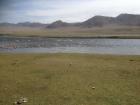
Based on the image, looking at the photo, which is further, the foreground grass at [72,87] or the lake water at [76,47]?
the lake water at [76,47]

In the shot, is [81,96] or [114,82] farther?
[114,82]

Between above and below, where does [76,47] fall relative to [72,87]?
below

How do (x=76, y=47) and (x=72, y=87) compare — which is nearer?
(x=72, y=87)

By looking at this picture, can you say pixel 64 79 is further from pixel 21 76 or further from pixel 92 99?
pixel 92 99

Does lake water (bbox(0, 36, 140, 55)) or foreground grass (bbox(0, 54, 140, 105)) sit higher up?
foreground grass (bbox(0, 54, 140, 105))

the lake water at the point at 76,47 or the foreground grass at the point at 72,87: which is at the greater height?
the foreground grass at the point at 72,87

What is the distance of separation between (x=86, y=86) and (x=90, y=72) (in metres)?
4.53

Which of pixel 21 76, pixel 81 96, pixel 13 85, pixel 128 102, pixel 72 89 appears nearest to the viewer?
pixel 128 102

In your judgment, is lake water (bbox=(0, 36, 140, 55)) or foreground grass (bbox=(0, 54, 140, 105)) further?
lake water (bbox=(0, 36, 140, 55))

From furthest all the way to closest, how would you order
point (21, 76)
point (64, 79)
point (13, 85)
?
point (21, 76) → point (64, 79) → point (13, 85)

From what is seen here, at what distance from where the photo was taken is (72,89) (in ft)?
44.0

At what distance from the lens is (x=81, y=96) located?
11953 mm

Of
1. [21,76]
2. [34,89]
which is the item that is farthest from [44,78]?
[34,89]

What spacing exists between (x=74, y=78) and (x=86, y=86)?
2.43 metres
